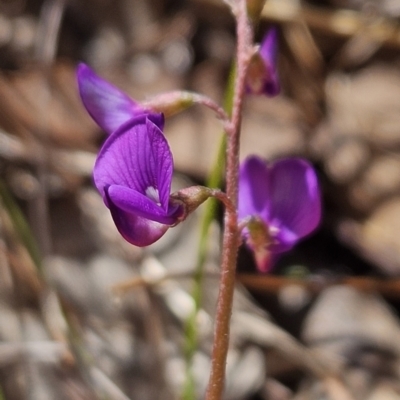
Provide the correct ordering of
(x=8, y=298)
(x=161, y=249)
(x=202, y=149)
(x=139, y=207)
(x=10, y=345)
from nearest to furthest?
(x=139, y=207) → (x=10, y=345) → (x=8, y=298) → (x=161, y=249) → (x=202, y=149)

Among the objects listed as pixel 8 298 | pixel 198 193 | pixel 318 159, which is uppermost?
pixel 198 193

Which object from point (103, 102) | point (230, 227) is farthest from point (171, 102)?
point (230, 227)

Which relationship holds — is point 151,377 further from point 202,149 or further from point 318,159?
point 318,159

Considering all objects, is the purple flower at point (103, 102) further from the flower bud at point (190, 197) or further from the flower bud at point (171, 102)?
the flower bud at point (190, 197)

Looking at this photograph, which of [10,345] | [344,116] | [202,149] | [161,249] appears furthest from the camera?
[344,116]

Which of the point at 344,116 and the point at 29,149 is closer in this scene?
the point at 29,149

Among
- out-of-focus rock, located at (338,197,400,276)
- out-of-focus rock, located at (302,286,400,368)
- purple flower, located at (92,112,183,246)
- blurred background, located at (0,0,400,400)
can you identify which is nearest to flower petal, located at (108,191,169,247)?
purple flower, located at (92,112,183,246)

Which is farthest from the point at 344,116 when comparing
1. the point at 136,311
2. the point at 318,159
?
the point at 136,311
